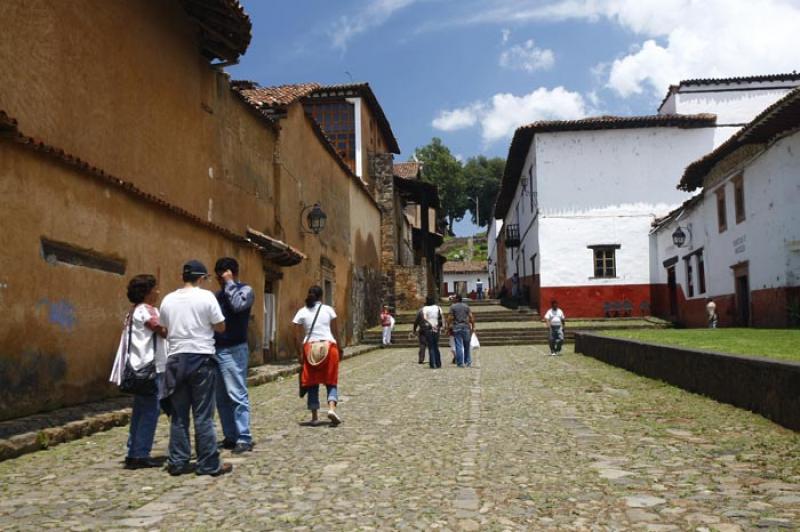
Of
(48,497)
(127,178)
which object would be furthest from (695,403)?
(127,178)

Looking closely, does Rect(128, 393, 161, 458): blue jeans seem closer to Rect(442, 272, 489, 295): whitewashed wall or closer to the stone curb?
the stone curb

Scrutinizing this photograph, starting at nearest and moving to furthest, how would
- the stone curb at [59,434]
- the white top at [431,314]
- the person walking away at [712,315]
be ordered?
the stone curb at [59,434], the white top at [431,314], the person walking away at [712,315]

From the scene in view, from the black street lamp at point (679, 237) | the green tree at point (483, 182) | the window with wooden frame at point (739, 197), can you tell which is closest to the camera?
the window with wooden frame at point (739, 197)

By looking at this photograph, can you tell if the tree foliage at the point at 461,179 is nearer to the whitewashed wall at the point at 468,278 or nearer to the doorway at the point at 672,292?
the whitewashed wall at the point at 468,278

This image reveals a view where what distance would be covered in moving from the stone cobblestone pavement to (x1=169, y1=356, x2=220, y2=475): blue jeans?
165mm

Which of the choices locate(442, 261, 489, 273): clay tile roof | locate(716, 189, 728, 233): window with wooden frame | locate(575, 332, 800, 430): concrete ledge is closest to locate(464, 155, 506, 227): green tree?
locate(442, 261, 489, 273): clay tile roof

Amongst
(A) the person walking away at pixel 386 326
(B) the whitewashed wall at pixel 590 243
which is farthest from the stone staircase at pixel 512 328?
(B) the whitewashed wall at pixel 590 243

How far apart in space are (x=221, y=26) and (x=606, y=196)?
21.9 m

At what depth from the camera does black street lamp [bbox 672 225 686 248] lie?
85.8 ft

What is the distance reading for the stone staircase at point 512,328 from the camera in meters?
25.6

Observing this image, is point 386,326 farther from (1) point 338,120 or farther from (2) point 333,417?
(2) point 333,417

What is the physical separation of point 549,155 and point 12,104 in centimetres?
2616

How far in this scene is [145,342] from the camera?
5859 mm

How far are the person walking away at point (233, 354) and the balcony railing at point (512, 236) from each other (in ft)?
120
